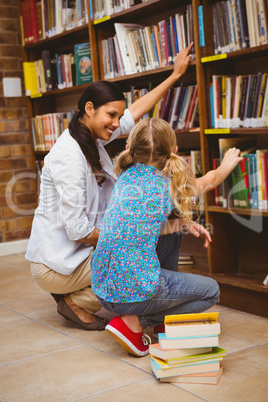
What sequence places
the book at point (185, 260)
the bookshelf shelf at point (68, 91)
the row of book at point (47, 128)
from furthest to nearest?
1. the row of book at point (47, 128)
2. the bookshelf shelf at point (68, 91)
3. the book at point (185, 260)

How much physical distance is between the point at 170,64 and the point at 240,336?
1.57 m

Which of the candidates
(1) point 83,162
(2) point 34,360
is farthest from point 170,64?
(2) point 34,360

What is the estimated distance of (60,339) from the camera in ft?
7.73

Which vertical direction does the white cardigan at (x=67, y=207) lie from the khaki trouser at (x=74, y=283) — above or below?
above

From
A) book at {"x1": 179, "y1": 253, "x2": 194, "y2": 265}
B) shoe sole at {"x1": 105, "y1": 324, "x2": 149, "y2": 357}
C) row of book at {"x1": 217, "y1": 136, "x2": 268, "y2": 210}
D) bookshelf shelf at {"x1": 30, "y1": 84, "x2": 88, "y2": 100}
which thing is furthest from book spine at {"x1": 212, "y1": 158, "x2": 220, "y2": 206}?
bookshelf shelf at {"x1": 30, "y1": 84, "x2": 88, "y2": 100}

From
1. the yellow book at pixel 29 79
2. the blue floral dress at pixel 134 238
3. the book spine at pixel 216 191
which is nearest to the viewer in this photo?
the blue floral dress at pixel 134 238

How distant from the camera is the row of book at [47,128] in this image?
4117 mm

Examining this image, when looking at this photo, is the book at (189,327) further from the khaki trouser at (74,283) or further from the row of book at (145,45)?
the row of book at (145,45)

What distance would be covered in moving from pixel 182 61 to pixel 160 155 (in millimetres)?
982

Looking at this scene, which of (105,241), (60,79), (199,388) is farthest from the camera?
(60,79)

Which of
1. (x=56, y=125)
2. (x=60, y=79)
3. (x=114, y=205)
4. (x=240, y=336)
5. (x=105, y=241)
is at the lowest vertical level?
(x=240, y=336)

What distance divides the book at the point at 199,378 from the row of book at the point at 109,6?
7.26ft

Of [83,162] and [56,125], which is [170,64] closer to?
[83,162]

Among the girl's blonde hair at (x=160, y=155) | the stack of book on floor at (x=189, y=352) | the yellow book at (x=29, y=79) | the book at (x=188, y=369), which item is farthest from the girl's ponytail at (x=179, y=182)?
the yellow book at (x=29, y=79)
